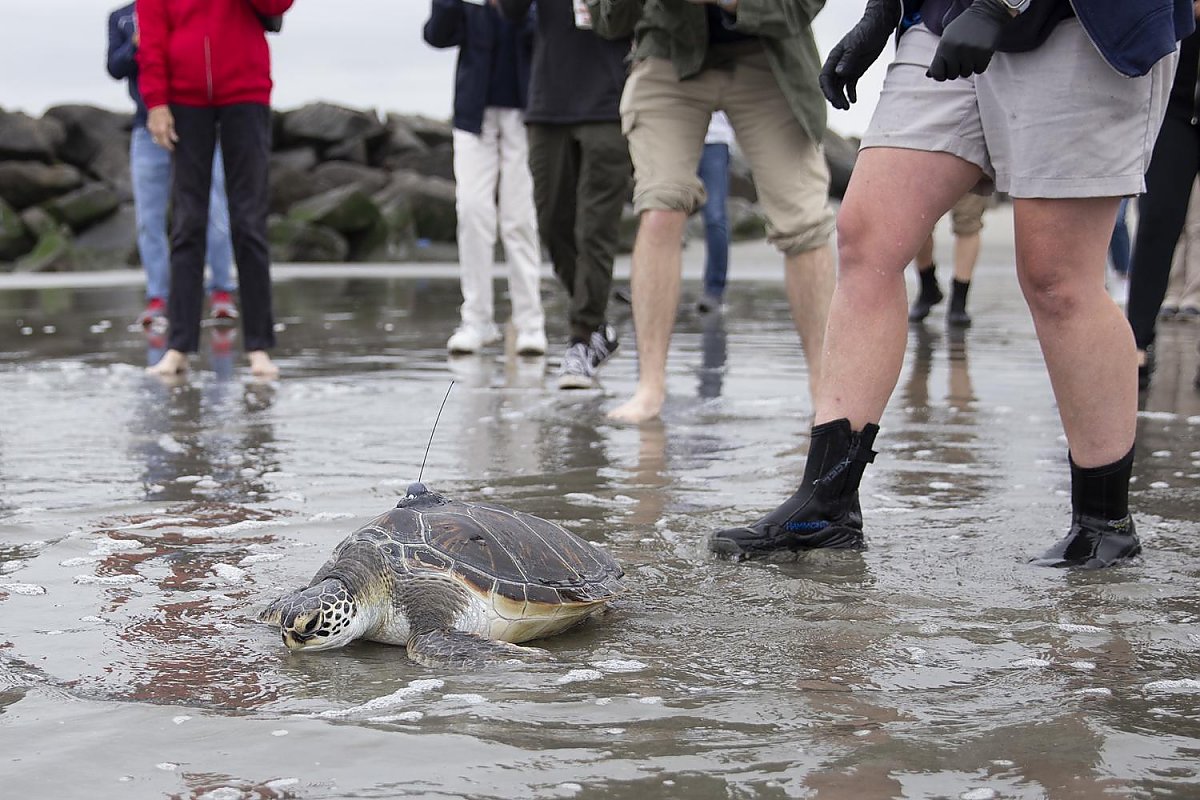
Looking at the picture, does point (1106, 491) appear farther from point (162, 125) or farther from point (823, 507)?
point (162, 125)

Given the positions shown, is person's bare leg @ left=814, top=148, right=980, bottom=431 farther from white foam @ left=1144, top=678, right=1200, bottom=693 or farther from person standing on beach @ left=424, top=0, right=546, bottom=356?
person standing on beach @ left=424, top=0, right=546, bottom=356

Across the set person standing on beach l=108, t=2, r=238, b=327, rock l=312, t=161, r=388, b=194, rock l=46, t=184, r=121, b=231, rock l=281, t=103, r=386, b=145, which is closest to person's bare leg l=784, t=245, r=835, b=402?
person standing on beach l=108, t=2, r=238, b=327

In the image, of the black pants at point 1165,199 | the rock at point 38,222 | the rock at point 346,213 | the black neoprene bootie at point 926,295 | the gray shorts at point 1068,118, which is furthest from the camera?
the rock at point 38,222

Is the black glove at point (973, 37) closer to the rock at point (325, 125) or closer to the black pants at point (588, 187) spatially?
the black pants at point (588, 187)

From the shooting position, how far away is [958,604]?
3.13 metres

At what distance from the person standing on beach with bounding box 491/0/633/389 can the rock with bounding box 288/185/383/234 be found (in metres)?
13.1

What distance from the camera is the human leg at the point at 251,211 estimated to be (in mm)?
7070

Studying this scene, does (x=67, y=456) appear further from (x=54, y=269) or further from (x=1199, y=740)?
(x=54, y=269)

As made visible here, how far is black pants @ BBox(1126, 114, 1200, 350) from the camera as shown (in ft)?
20.2

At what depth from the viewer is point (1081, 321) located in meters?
3.41

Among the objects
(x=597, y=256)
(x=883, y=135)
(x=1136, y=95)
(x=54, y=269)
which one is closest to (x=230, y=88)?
(x=597, y=256)

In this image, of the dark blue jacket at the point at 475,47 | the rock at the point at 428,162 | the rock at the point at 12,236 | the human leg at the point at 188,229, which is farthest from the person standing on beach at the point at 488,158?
the rock at the point at 428,162

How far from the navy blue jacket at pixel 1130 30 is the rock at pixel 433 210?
1847 centimetres

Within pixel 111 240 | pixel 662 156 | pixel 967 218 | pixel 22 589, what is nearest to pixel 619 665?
pixel 22 589
